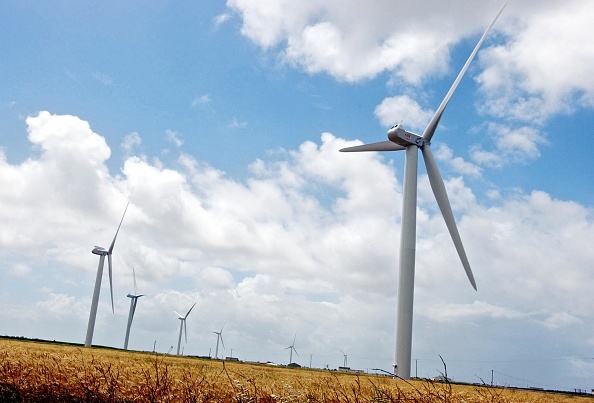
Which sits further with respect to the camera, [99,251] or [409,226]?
[99,251]

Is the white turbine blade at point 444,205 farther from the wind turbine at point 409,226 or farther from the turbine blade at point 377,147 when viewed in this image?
the turbine blade at point 377,147

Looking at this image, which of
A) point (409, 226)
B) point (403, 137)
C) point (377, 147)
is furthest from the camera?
point (377, 147)

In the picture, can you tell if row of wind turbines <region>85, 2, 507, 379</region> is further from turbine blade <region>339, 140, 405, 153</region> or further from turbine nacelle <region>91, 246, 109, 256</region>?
turbine nacelle <region>91, 246, 109, 256</region>

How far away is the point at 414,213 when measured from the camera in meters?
40.5

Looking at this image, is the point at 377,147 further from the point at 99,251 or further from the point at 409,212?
the point at 99,251

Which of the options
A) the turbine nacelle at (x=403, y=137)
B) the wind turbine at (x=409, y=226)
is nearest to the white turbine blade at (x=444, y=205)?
the wind turbine at (x=409, y=226)

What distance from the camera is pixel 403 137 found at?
4506 centimetres

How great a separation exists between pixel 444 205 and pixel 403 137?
7.24 m

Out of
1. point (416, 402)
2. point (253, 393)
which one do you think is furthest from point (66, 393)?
point (416, 402)

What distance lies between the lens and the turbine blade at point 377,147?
4748 centimetres

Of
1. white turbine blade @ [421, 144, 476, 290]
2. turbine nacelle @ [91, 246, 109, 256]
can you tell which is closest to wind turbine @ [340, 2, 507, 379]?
white turbine blade @ [421, 144, 476, 290]

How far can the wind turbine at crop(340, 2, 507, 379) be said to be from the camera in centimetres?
3891

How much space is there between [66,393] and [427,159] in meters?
40.5

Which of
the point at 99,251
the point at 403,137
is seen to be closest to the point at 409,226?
the point at 403,137
